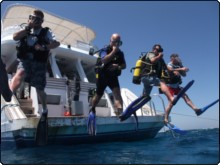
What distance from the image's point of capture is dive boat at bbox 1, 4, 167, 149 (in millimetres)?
7477

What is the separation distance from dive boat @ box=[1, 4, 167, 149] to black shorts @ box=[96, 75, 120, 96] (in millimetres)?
1921

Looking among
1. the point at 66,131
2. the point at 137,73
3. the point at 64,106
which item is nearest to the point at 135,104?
the point at 137,73

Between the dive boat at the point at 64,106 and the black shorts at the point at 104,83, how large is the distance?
192cm

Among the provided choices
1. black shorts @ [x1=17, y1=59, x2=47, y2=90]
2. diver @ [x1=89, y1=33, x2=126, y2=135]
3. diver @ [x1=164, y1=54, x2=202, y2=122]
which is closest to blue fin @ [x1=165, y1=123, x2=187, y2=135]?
diver @ [x1=164, y1=54, x2=202, y2=122]

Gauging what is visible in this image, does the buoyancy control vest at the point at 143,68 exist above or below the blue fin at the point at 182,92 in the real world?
above

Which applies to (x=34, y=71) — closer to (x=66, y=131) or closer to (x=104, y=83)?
(x=104, y=83)

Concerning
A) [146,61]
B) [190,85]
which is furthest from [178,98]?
[146,61]

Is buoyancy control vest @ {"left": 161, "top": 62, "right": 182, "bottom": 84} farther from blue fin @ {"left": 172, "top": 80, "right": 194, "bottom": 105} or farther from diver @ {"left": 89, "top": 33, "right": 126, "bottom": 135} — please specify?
diver @ {"left": 89, "top": 33, "right": 126, "bottom": 135}

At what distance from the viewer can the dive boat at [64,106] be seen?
748 centimetres

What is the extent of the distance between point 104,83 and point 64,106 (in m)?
5.83

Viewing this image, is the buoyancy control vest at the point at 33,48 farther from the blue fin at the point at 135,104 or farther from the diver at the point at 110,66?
the blue fin at the point at 135,104

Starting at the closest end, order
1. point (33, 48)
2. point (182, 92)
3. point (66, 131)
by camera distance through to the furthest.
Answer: point (33, 48) < point (182, 92) < point (66, 131)

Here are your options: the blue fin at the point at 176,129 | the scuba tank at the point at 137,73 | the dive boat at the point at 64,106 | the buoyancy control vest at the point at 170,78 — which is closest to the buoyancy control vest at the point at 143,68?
the scuba tank at the point at 137,73

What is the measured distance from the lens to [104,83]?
6.20 m
